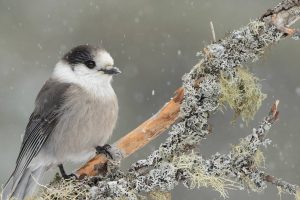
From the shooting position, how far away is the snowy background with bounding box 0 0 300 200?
8094 millimetres

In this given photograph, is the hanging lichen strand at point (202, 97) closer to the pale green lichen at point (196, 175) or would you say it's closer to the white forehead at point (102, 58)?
the pale green lichen at point (196, 175)

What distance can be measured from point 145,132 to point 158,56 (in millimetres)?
3853

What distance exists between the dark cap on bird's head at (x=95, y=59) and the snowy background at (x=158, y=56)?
2591 mm

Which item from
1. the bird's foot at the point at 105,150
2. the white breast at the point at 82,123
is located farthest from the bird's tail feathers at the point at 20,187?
the bird's foot at the point at 105,150

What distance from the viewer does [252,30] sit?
13.8ft

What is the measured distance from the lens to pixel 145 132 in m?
4.49

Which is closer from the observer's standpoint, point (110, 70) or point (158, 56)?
point (110, 70)

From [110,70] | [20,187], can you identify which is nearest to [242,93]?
[110,70]

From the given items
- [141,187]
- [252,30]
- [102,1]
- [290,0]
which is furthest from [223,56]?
[102,1]

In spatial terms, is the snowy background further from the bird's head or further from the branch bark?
the branch bark

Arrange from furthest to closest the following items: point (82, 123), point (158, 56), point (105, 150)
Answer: point (158, 56) → point (82, 123) → point (105, 150)

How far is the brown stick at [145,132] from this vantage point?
438 cm

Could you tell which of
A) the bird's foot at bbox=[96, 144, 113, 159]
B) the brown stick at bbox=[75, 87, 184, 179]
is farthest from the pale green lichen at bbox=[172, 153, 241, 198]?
the bird's foot at bbox=[96, 144, 113, 159]

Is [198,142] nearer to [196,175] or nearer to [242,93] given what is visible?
[196,175]
